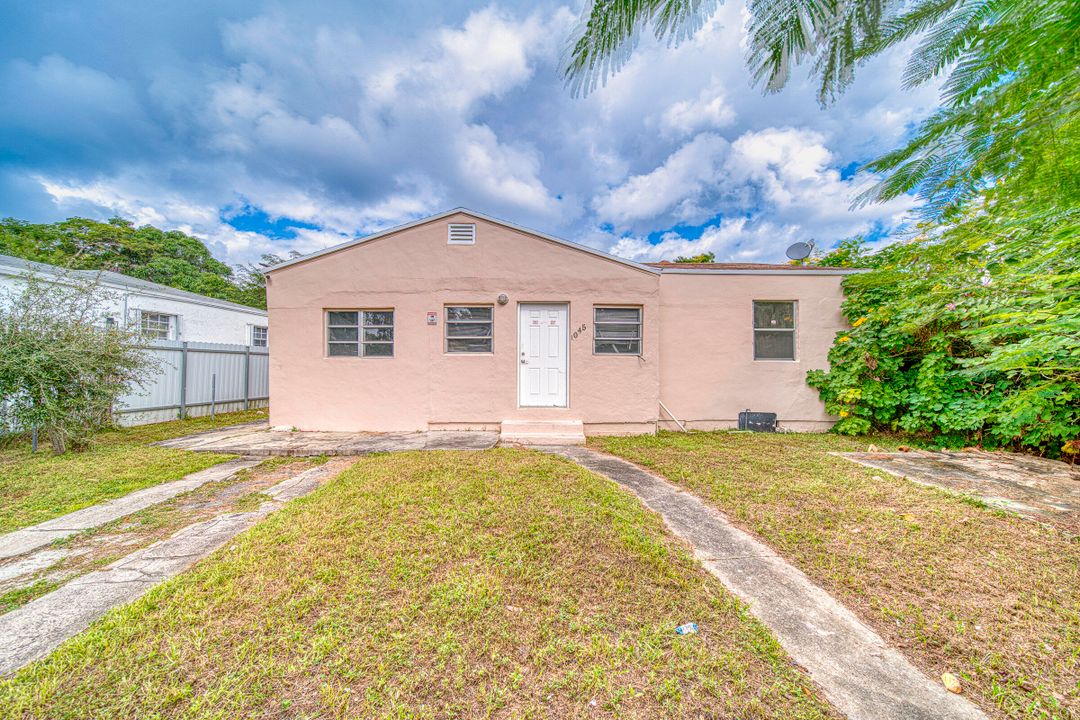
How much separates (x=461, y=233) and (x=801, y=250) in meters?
7.84

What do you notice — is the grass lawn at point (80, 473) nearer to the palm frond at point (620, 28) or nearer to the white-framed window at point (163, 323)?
the palm frond at point (620, 28)

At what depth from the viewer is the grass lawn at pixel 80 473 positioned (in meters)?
3.32

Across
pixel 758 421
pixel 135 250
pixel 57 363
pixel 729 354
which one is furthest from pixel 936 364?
pixel 135 250

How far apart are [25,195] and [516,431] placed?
1146 inches

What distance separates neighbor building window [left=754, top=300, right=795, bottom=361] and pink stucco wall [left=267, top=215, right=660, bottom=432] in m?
2.27

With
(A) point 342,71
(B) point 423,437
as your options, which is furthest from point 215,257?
(B) point 423,437

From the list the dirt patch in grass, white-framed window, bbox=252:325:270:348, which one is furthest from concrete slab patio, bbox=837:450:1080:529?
white-framed window, bbox=252:325:270:348

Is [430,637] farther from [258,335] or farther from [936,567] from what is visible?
[258,335]

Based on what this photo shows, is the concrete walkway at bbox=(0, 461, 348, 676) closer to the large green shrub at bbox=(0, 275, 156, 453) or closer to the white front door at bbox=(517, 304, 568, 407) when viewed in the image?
the white front door at bbox=(517, 304, 568, 407)

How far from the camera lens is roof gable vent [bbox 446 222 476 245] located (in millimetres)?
6523

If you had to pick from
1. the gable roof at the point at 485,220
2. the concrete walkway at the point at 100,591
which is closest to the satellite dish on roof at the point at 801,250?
the gable roof at the point at 485,220

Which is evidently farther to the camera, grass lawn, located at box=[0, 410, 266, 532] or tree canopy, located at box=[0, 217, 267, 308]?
tree canopy, located at box=[0, 217, 267, 308]

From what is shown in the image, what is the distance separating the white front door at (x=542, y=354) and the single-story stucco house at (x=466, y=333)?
2 centimetres

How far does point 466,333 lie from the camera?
663cm
